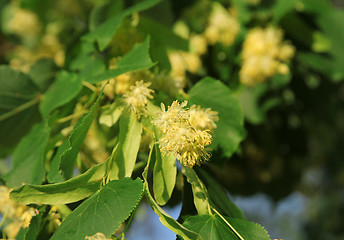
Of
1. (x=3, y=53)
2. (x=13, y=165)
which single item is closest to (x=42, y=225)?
(x=13, y=165)

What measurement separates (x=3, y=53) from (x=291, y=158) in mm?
1314

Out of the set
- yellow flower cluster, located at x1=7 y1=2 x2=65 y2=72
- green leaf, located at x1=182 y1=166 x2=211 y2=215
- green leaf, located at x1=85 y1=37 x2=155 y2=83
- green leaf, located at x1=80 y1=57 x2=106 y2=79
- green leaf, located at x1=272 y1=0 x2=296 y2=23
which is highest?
green leaf, located at x1=85 y1=37 x2=155 y2=83

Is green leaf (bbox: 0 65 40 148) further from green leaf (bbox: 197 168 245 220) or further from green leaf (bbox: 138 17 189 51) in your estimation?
green leaf (bbox: 197 168 245 220)

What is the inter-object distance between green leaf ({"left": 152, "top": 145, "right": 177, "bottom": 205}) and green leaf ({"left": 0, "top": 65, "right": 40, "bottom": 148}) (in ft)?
1.48

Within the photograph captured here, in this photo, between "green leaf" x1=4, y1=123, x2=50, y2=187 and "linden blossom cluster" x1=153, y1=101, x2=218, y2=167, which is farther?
"green leaf" x1=4, y1=123, x2=50, y2=187

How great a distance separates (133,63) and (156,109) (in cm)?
10

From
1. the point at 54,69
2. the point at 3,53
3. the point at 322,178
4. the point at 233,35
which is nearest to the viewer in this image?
the point at 54,69

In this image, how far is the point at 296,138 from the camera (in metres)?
1.49

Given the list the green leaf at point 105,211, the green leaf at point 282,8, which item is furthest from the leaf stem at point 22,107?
→ the green leaf at point 282,8

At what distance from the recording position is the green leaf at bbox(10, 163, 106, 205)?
54 cm

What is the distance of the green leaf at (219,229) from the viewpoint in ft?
1.74

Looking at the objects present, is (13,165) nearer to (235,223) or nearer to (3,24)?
(235,223)

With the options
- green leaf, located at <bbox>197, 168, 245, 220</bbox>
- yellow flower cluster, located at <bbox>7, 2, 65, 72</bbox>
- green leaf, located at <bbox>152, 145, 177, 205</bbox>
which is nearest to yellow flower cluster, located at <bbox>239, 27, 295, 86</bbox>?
green leaf, located at <bbox>197, 168, 245, 220</bbox>

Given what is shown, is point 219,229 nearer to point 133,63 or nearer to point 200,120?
point 200,120
